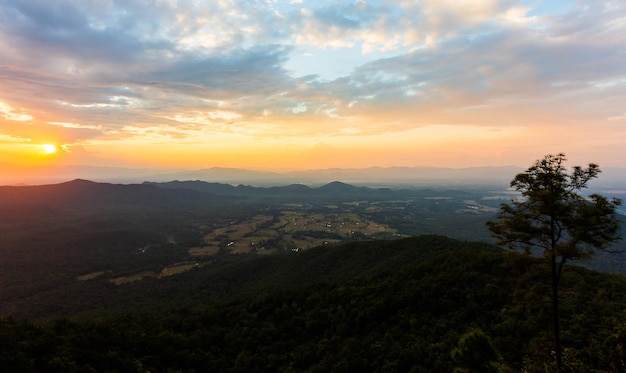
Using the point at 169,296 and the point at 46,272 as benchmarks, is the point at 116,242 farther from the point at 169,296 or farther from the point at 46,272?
the point at 169,296

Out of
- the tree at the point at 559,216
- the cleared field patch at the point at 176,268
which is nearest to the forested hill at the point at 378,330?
the tree at the point at 559,216

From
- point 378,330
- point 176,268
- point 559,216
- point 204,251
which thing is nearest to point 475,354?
point 559,216

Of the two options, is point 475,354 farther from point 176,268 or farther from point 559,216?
point 176,268

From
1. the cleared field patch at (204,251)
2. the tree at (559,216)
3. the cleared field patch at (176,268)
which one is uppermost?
the tree at (559,216)

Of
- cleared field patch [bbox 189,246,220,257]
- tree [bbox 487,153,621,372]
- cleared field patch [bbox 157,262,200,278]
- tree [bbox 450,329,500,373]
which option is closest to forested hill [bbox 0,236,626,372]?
tree [bbox 450,329,500,373]

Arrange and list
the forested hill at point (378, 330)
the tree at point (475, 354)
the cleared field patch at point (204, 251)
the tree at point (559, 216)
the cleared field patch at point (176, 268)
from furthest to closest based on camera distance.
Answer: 1. the cleared field patch at point (204, 251)
2. the cleared field patch at point (176, 268)
3. the forested hill at point (378, 330)
4. the tree at point (475, 354)
5. the tree at point (559, 216)

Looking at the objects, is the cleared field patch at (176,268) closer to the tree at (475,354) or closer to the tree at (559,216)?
the tree at (475,354)
